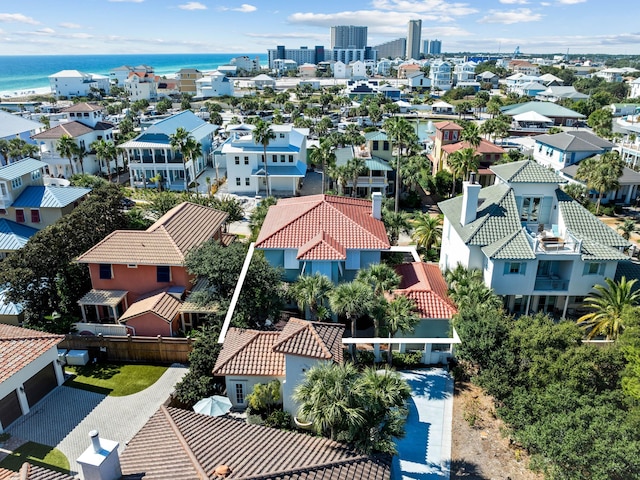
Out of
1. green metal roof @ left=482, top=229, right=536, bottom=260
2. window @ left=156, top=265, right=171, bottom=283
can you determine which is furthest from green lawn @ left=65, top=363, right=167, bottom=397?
green metal roof @ left=482, top=229, right=536, bottom=260

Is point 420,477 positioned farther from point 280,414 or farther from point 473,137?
point 473,137

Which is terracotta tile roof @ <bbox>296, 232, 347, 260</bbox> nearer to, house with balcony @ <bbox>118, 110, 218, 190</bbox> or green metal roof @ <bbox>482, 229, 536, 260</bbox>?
green metal roof @ <bbox>482, 229, 536, 260</bbox>

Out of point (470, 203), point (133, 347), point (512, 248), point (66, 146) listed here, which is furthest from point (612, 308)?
point (66, 146)

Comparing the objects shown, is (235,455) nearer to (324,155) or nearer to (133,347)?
(133,347)

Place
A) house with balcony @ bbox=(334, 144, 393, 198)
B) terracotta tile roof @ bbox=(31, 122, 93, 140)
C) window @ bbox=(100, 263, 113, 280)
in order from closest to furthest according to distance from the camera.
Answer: window @ bbox=(100, 263, 113, 280) → house with balcony @ bbox=(334, 144, 393, 198) → terracotta tile roof @ bbox=(31, 122, 93, 140)

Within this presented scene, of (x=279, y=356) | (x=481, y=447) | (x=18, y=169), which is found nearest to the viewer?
(x=481, y=447)

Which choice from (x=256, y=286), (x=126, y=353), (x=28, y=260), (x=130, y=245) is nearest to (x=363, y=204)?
(x=256, y=286)
